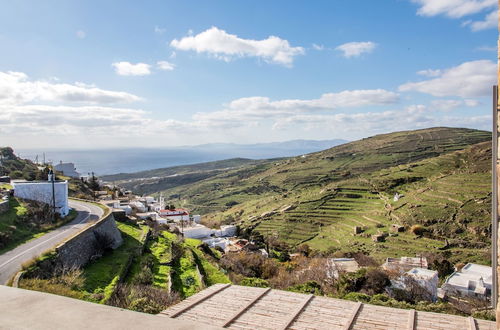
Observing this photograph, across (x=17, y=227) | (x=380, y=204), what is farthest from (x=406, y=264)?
(x=17, y=227)

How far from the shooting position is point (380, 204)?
181 feet

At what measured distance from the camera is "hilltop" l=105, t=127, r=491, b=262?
40344 mm

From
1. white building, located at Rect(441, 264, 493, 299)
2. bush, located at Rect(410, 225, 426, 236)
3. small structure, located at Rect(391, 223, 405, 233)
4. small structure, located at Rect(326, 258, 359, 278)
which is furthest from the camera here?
small structure, located at Rect(391, 223, 405, 233)

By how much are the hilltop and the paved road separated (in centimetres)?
2633

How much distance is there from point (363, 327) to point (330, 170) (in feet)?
301

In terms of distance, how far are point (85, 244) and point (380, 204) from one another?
47798 mm

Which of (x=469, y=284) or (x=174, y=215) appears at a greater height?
(x=174, y=215)

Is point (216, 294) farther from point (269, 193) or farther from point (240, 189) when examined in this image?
point (240, 189)

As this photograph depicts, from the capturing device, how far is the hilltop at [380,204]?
132ft

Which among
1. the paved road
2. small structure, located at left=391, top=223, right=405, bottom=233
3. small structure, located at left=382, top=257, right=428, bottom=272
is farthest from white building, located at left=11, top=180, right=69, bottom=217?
small structure, located at left=391, top=223, right=405, bottom=233

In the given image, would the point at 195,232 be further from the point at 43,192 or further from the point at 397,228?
the point at 397,228

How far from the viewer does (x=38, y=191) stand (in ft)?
78.7

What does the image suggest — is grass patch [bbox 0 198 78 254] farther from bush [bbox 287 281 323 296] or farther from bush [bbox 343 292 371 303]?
bush [bbox 343 292 371 303]

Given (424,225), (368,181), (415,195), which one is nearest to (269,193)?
(368,181)
